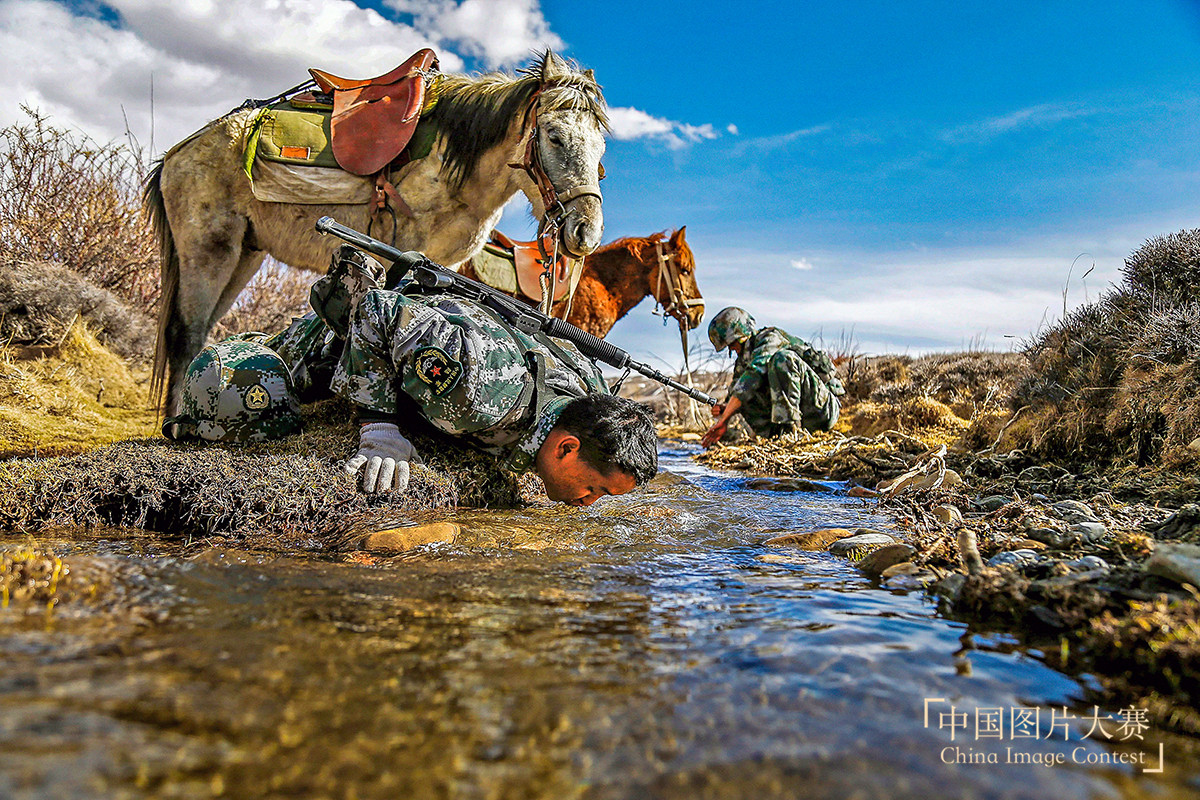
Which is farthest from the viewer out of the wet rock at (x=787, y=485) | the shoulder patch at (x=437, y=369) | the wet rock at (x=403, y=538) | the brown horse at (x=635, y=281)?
the brown horse at (x=635, y=281)

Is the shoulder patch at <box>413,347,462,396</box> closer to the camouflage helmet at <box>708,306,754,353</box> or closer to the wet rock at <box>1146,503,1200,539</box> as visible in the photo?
the wet rock at <box>1146,503,1200,539</box>

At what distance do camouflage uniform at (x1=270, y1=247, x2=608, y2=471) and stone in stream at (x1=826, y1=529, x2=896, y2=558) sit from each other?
1.26 m

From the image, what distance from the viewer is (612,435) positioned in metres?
2.77

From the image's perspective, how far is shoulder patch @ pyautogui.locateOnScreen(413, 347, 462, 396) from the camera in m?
2.85

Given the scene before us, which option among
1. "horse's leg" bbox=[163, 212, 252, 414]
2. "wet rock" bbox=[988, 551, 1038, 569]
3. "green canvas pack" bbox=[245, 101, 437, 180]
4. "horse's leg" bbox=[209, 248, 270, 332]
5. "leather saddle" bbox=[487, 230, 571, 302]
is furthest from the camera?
"leather saddle" bbox=[487, 230, 571, 302]

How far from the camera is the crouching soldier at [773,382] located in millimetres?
7855

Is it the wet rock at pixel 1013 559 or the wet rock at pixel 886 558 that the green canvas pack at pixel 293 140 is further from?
the wet rock at pixel 1013 559

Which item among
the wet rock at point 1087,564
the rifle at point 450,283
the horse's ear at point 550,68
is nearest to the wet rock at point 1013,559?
the wet rock at point 1087,564

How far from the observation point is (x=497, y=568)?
6.63ft

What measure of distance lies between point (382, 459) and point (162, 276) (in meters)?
3.23

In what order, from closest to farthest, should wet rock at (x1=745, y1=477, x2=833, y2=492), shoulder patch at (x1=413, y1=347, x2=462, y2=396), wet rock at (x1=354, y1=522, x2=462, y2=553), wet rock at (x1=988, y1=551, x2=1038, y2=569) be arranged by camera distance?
wet rock at (x1=988, y1=551, x2=1038, y2=569) → wet rock at (x1=354, y1=522, x2=462, y2=553) → shoulder patch at (x1=413, y1=347, x2=462, y2=396) → wet rock at (x1=745, y1=477, x2=833, y2=492)

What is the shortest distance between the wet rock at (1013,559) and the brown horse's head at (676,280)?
7.05 m

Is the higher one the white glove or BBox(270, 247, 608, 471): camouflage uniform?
BBox(270, 247, 608, 471): camouflage uniform

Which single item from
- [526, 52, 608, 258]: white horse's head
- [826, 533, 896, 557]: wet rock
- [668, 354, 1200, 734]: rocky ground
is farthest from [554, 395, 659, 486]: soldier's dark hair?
[526, 52, 608, 258]: white horse's head
